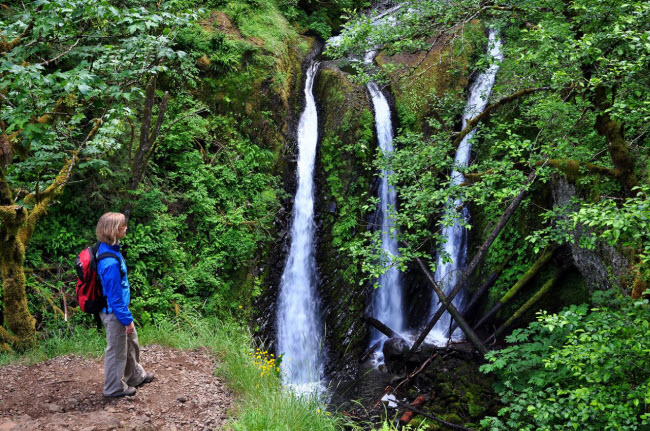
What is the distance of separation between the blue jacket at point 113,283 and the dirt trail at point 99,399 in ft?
2.89

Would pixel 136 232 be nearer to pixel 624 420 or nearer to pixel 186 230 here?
pixel 186 230

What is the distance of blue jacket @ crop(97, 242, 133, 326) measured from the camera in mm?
3873

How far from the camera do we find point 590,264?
650cm

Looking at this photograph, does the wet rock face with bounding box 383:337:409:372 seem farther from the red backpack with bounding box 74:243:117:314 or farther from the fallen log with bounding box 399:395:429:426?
the red backpack with bounding box 74:243:117:314

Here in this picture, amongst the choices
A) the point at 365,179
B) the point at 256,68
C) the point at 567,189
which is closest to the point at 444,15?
the point at 567,189

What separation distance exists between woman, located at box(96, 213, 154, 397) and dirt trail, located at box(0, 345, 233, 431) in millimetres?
236

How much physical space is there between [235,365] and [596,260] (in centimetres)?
557

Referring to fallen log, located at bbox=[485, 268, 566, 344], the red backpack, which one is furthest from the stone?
fallen log, located at bbox=[485, 268, 566, 344]

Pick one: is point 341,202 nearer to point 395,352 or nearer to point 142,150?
point 395,352

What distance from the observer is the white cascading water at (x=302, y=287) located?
29.0 feet

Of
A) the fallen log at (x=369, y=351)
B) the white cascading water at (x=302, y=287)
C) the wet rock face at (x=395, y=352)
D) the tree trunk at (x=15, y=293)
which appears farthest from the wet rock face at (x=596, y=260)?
the tree trunk at (x=15, y=293)

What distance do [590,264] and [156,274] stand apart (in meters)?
7.47

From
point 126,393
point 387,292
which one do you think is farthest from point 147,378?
point 387,292

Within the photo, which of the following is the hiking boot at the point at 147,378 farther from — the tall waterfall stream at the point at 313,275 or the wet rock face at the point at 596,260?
the wet rock face at the point at 596,260
